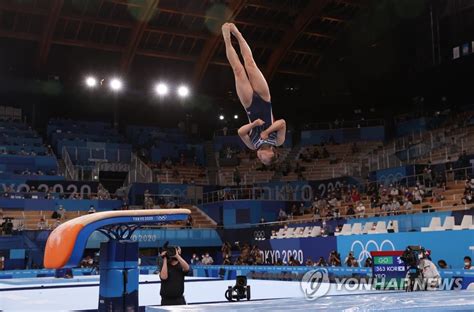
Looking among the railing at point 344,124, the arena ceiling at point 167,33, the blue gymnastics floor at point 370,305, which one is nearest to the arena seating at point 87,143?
the arena ceiling at point 167,33

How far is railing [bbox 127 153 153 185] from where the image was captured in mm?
33531

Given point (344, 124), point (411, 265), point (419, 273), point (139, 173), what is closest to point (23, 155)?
point (139, 173)

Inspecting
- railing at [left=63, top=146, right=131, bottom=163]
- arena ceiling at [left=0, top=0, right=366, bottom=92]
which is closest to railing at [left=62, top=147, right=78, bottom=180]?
railing at [left=63, top=146, right=131, bottom=163]

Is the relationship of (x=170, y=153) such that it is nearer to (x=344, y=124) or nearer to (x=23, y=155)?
(x=23, y=155)

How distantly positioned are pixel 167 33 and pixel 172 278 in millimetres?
29201

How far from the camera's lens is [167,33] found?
3603cm

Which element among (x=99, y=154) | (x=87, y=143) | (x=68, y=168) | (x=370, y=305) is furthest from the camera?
(x=87, y=143)

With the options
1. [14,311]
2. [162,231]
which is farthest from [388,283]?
[162,231]

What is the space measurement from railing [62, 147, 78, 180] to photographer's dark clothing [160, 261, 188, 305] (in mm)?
24455

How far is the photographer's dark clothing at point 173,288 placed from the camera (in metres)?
8.55

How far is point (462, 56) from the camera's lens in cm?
3064

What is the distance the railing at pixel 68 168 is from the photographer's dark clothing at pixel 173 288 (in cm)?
2446

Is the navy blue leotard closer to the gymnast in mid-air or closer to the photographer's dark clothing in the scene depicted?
the gymnast in mid-air

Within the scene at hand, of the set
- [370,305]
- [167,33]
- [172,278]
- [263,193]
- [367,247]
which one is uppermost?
[167,33]
